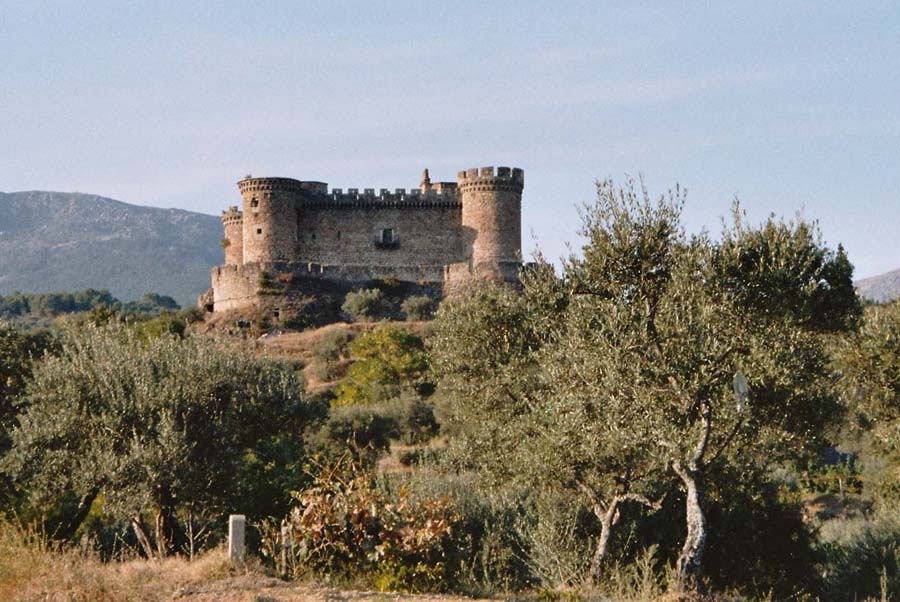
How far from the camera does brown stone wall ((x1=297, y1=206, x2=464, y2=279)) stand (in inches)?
2281

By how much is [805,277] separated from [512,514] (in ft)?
18.7

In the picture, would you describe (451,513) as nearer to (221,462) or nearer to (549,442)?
(549,442)

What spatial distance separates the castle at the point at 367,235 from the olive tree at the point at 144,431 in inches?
1435

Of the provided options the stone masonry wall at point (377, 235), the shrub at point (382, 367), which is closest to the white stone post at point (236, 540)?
the shrub at point (382, 367)

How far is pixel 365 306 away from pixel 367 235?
7269 mm

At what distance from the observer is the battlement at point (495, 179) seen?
56.0 m

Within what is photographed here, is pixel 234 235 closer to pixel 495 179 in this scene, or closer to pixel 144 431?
pixel 495 179

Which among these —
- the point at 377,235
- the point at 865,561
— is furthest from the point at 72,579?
the point at 377,235

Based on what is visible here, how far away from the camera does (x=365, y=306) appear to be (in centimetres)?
5253

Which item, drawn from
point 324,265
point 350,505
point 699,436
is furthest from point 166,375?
point 324,265

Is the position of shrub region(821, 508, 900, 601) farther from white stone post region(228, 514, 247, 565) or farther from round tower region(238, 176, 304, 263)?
round tower region(238, 176, 304, 263)

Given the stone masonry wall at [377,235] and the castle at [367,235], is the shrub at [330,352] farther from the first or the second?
the stone masonry wall at [377,235]

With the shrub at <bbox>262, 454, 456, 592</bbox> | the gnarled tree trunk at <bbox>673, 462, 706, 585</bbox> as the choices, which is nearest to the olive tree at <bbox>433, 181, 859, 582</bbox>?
the gnarled tree trunk at <bbox>673, 462, 706, 585</bbox>

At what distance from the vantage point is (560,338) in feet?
45.6
